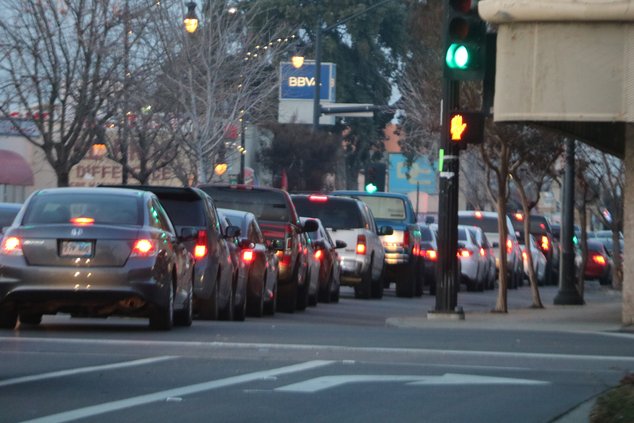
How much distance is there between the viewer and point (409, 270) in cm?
3181

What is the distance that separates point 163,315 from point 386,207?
18208 millimetres

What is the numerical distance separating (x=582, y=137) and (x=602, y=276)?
26.7m

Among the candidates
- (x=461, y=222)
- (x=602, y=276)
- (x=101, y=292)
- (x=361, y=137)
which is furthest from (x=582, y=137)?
(x=361, y=137)

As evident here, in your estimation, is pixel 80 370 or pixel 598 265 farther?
pixel 598 265

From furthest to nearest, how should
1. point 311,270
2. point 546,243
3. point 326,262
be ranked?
1. point 546,243
2. point 326,262
3. point 311,270

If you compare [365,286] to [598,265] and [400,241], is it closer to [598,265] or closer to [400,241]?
[400,241]

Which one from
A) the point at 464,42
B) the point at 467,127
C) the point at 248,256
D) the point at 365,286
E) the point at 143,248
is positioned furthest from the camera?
the point at 365,286

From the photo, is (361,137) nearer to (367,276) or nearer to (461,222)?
(461,222)

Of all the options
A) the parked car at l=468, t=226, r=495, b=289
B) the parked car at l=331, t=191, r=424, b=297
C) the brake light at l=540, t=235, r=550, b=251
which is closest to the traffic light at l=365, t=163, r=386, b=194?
the parked car at l=468, t=226, r=495, b=289

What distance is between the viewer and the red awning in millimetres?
49531

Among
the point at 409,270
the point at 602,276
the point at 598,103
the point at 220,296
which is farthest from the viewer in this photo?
the point at 602,276

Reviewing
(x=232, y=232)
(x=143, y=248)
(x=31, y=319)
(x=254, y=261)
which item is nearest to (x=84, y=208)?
(x=143, y=248)

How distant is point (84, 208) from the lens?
1521cm

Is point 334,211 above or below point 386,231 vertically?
above
